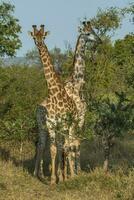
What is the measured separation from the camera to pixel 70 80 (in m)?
13.6

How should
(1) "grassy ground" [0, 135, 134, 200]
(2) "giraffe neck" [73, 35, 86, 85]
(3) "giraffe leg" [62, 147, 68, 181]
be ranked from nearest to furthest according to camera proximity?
(1) "grassy ground" [0, 135, 134, 200], (3) "giraffe leg" [62, 147, 68, 181], (2) "giraffe neck" [73, 35, 86, 85]

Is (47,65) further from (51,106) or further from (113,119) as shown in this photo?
(113,119)

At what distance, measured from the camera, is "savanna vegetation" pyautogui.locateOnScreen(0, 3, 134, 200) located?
10109mm

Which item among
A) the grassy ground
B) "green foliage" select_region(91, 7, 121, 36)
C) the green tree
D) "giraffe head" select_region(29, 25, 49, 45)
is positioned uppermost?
"green foliage" select_region(91, 7, 121, 36)

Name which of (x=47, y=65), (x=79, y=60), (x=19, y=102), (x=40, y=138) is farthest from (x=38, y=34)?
(x=19, y=102)

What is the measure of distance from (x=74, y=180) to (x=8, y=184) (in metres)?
1.35

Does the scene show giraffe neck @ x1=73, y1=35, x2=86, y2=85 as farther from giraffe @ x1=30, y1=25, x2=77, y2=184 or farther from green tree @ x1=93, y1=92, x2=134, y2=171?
green tree @ x1=93, y1=92, x2=134, y2=171

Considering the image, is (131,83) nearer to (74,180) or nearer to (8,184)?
(74,180)

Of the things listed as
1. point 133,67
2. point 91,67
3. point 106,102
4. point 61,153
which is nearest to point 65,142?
point 61,153

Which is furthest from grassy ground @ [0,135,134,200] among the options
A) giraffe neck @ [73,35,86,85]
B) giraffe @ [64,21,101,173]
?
giraffe neck @ [73,35,86,85]

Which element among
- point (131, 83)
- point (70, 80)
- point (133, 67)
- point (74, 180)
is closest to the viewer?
point (74, 180)

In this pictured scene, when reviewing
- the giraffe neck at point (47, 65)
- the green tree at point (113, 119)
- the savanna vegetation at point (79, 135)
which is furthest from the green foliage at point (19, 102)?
the green tree at point (113, 119)

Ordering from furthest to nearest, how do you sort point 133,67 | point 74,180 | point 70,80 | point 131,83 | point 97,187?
point 133,67 → point 131,83 → point 70,80 → point 74,180 → point 97,187

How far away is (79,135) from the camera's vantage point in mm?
11688
